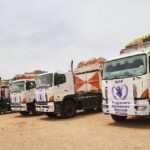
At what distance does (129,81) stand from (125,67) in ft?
2.22

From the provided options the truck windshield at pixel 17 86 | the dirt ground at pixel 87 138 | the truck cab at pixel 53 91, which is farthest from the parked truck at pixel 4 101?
the dirt ground at pixel 87 138

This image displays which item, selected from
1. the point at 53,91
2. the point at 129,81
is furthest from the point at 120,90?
the point at 53,91

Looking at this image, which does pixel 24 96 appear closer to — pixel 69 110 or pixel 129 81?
pixel 69 110

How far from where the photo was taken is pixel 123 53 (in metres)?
13.6

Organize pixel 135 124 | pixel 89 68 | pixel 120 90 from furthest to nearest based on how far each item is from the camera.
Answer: pixel 89 68 < pixel 135 124 < pixel 120 90

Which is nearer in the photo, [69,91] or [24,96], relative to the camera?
[69,91]

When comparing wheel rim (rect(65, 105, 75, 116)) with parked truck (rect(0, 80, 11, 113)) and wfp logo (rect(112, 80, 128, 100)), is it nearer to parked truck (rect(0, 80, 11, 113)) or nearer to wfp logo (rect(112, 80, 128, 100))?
wfp logo (rect(112, 80, 128, 100))

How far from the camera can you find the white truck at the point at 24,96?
20.3m

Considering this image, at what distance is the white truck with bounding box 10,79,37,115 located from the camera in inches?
801

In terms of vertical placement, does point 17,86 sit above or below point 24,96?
above

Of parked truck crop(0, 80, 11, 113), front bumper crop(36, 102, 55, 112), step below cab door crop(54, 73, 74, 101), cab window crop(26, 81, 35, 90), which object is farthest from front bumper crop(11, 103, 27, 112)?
parked truck crop(0, 80, 11, 113)

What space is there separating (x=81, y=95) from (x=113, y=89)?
6.35 metres

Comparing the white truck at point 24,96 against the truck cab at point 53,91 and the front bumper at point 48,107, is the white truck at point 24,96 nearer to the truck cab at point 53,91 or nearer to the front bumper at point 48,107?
the truck cab at point 53,91

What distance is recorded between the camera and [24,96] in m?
20.3
